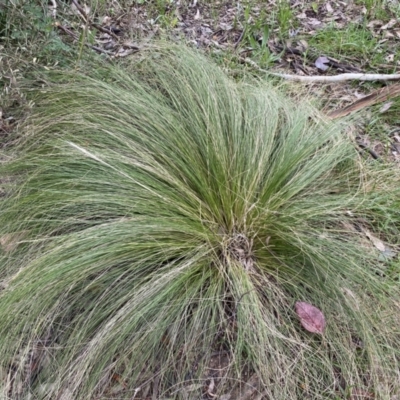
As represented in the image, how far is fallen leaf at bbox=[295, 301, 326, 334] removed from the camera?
1544mm

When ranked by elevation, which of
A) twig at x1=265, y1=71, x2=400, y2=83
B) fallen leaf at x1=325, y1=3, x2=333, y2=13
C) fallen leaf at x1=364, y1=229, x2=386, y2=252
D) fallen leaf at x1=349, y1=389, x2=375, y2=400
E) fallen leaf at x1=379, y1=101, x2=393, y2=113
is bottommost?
fallen leaf at x1=349, y1=389, x2=375, y2=400

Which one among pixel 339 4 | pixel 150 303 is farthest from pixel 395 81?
pixel 150 303

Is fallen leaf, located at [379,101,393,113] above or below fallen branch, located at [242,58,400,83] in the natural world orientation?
below

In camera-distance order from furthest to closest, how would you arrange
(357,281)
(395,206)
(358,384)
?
1. (395,206)
2. (357,281)
3. (358,384)

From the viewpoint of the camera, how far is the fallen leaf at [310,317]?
1.54 metres

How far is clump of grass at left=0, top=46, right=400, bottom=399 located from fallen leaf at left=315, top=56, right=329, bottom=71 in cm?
88

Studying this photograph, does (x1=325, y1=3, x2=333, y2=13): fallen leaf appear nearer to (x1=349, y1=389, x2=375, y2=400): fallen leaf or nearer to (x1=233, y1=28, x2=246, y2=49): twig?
(x1=233, y1=28, x2=246, y2=49): twig

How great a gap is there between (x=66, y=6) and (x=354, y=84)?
1.78 metres

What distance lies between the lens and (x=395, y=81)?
2.76m

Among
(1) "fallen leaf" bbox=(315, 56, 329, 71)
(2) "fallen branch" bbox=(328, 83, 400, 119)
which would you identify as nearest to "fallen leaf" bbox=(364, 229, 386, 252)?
(2) "fallen branch" bbox=(328, 83, 400, 119)

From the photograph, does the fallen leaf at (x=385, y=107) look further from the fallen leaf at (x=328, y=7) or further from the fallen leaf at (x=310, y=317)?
the fallen leaf at (x=310, y=317)

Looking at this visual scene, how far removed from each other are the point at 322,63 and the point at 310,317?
76.4 inches

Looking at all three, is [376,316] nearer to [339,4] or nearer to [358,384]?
[358,384]

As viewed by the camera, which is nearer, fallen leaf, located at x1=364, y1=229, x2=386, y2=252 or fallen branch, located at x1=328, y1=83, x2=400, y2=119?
fallen leaf, located at x1=364, y1=229, x2=386, y2=252
